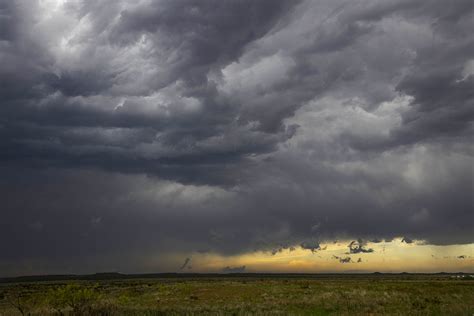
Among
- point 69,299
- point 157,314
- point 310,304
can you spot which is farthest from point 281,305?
point 69,299

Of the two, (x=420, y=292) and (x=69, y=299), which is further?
(x=420, y=292)

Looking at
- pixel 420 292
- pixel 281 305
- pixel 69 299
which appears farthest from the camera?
pixel 420 292

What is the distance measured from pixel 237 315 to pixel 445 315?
13050 millimetres

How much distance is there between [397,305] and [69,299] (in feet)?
89.4

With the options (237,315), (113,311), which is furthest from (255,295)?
(113,311)

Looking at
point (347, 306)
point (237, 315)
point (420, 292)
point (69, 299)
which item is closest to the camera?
point (69, 299)

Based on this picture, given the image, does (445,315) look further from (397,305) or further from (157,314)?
(157,314)

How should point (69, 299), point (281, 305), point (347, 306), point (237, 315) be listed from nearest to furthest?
point (69, 299), point (237, 315), point (347, 306), point (281, 305)

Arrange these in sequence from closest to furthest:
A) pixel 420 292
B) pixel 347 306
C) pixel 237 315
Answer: pixel 237 315, pixel 347 306, pixel 420 292

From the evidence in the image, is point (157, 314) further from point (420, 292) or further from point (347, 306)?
point (420, 292)

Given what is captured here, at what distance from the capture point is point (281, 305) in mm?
42219

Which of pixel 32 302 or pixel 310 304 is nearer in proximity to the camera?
pixel 32 302

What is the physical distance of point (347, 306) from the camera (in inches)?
1539

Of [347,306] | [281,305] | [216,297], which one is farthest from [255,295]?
[347,306]
